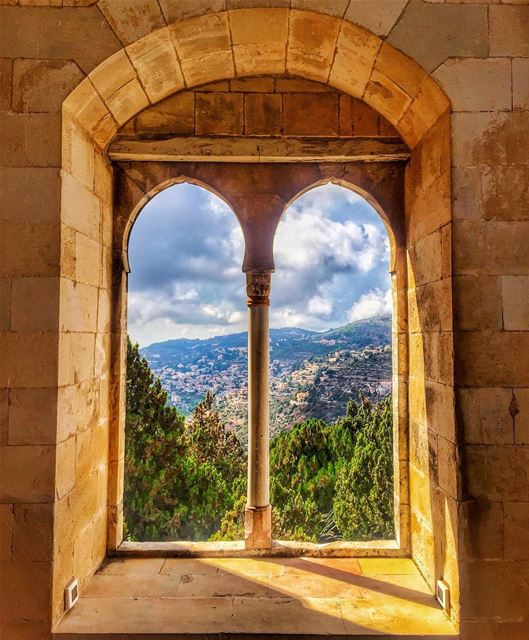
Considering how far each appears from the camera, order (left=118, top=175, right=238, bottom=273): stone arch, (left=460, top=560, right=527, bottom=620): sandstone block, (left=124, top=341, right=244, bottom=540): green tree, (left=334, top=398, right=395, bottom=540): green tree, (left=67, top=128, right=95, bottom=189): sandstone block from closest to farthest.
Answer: (left=460, top=560, right=527, bottom=620): sandstone block, (left=67, top=128, right=95, bottom=189): sandstone block, (left=118, top=175, right=238, bottom=273): stone arch, (left=124, top=341, right=244, bottom=540): green tree, (left=334, top=398, right=395, bottom=540): green tree

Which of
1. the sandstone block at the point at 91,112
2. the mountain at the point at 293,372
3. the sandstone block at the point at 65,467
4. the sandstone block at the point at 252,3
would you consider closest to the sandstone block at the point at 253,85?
the sandstone block at the point at 252,3

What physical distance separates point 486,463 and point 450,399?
45 centimetres

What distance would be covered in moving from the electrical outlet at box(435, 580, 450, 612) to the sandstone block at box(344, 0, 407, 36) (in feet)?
12.4

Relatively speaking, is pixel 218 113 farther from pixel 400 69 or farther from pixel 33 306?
pixel 33 306

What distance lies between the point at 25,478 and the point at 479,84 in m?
3.96

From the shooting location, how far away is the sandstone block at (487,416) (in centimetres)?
289

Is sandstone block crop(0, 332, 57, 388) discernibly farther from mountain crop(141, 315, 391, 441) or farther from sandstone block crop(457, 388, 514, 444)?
mountain crop(141, 315, 391, 441)

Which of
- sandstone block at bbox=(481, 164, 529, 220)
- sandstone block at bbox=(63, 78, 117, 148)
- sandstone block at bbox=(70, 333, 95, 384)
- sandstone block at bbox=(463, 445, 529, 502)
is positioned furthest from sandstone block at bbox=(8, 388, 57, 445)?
sandstone block at bbox=(481, 164, 529, 220)

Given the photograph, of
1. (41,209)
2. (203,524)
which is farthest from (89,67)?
(203,524)

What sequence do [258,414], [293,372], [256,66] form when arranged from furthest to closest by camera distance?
1. [293,372]
2. [258,414]
3. [256,66]

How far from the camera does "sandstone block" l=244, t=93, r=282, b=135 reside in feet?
12.3

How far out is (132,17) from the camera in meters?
3.04

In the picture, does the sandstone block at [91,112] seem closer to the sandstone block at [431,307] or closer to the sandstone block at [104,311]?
the sandstone block at [104,311]

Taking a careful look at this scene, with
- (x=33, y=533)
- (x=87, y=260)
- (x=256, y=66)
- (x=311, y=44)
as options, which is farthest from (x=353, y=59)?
(x=33, y=533)
